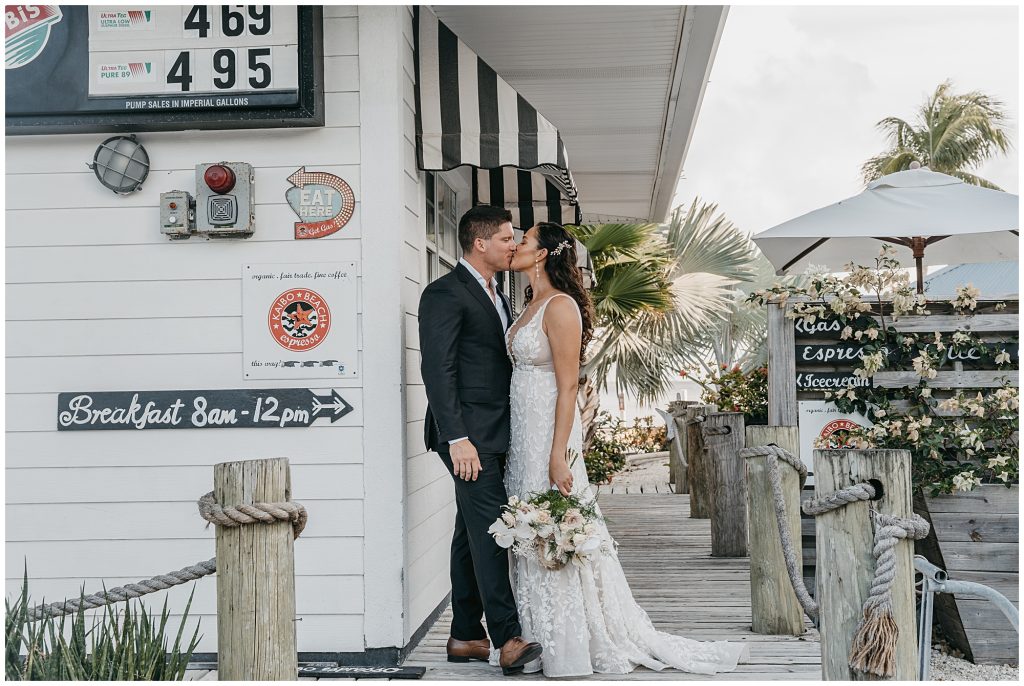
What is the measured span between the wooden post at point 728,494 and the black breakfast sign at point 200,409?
3.34 meters

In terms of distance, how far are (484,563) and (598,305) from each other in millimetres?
6164

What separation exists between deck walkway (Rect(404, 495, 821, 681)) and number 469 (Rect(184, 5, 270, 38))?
2.70 metres

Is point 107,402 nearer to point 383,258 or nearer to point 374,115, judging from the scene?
point 383,258

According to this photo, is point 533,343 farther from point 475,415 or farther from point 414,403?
point 414,403

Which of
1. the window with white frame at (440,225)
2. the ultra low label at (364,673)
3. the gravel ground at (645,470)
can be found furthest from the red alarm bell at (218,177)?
the gravel ground at (645,470)

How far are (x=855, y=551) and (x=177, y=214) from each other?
2.88 meters

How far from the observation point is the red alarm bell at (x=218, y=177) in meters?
3.70

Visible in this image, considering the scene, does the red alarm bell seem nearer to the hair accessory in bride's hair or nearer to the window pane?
the window pane

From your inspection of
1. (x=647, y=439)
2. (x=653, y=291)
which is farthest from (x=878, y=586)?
(x=647, y=439)

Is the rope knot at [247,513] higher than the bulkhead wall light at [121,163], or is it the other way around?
the bulkhead wall light at [121,163]

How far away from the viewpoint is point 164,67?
371cm

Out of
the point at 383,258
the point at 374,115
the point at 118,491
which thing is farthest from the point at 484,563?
the point at 374,115

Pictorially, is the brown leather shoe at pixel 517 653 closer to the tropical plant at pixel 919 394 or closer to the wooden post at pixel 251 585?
the wooden post at pixel 251 585

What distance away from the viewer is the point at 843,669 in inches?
89.7
